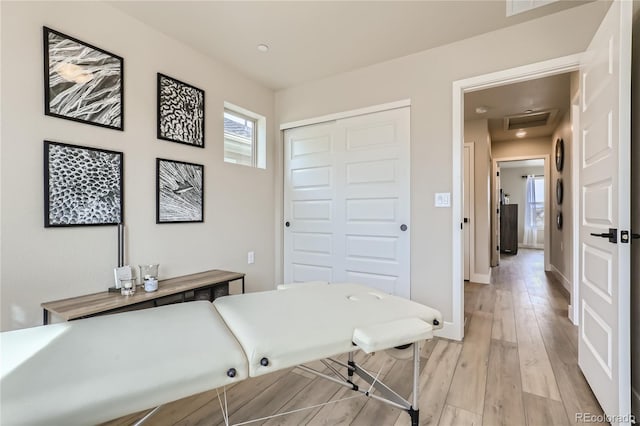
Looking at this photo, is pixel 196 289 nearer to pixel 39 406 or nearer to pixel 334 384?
pixel 334 384

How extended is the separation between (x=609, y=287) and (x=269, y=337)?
1.61 m

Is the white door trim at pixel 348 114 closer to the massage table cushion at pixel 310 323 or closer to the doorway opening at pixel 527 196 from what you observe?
the massage table cushion at pixel 310 323

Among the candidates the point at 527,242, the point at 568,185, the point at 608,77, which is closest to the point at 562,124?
the point at 568,185

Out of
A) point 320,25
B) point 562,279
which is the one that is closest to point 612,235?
point 320,25

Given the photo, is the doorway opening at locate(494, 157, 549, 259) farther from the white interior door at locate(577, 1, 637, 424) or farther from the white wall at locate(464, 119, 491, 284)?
the white interior door at locate(577, 1, 637, 424)

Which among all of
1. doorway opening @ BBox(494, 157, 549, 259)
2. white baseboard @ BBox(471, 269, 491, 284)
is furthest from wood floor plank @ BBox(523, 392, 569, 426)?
doorway opening @ BBox(494, 157, 549, 259)

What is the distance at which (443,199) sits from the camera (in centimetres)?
255

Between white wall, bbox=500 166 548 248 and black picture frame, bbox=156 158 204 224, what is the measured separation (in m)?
9.59

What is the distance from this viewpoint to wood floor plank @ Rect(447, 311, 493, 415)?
5.40ft

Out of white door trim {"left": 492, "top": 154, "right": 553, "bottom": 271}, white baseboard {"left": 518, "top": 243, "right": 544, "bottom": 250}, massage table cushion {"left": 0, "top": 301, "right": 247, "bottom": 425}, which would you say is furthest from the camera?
white baseboard {"left": 518, "top": 243, "right": 544, "bottom": 250}

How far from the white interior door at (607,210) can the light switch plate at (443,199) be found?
846mm

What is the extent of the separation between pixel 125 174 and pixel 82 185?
0.28 metres

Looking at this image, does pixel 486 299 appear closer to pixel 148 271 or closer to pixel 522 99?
pixel 522 99

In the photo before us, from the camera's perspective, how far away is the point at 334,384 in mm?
1836
